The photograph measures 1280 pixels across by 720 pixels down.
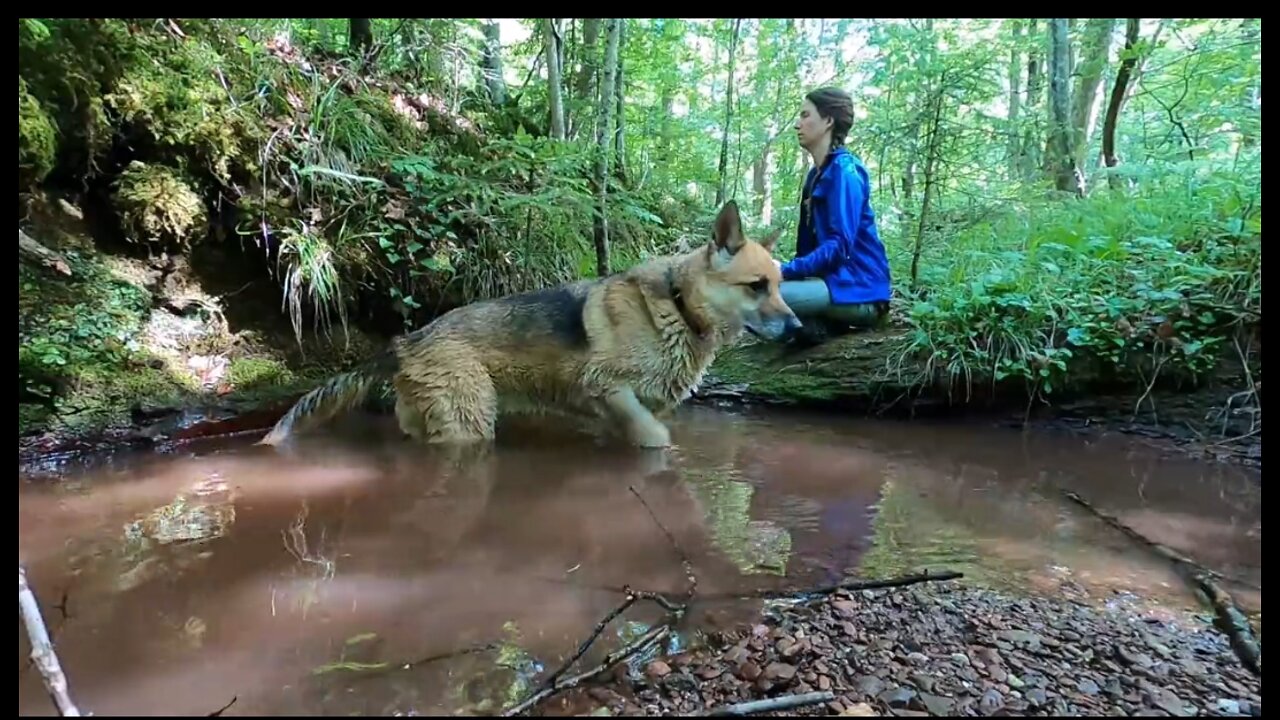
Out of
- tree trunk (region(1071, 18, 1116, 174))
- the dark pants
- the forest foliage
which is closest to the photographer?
the forest foliage

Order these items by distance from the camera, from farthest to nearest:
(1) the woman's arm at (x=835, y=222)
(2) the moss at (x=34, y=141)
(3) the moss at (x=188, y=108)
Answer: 1. (1) the woman's arm at (x=835, y=222)
2. (3) the moss at (x=188, y=108)
3. (2) the moss at (x=34, y=141)

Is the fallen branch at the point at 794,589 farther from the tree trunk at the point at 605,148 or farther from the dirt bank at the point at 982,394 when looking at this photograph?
the tree trunk at the point at 605,148

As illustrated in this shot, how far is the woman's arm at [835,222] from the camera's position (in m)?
5.10

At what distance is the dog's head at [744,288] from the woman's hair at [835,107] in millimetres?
1527

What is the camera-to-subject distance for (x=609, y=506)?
304 cm

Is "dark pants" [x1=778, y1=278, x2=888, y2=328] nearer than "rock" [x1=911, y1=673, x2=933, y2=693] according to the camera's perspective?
No

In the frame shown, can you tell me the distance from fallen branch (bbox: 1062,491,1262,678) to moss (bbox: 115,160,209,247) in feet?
17.4

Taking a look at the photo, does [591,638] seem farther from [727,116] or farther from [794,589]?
[727,116]

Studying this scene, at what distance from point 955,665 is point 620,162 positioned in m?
6.48

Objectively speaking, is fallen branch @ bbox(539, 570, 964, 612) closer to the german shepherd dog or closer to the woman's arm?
the german shepherd dog

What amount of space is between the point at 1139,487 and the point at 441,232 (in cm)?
483

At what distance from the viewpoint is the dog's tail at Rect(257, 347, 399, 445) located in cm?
418

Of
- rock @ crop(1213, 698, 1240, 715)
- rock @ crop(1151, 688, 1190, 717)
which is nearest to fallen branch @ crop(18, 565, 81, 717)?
rock @ crop(1151, 688, 1190, 717)

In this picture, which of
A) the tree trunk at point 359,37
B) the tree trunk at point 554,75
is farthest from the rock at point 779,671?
the tree trunk at point 359,37
